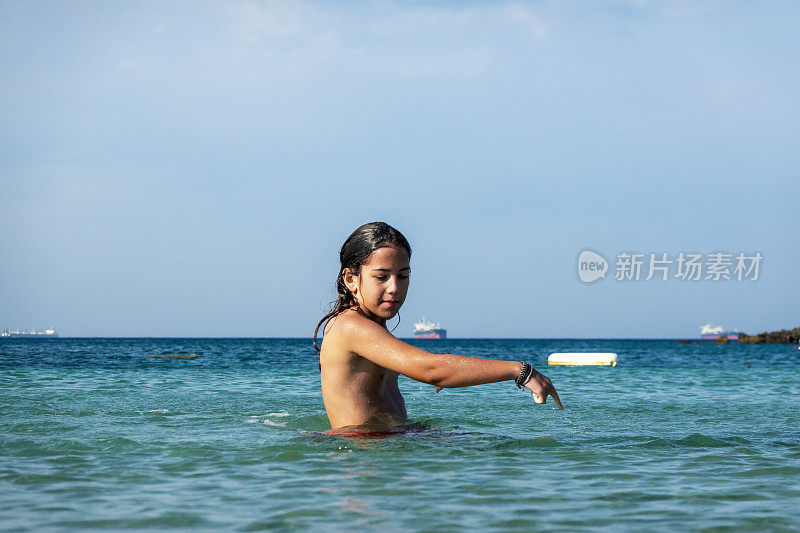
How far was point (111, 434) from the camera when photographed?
6.27 m

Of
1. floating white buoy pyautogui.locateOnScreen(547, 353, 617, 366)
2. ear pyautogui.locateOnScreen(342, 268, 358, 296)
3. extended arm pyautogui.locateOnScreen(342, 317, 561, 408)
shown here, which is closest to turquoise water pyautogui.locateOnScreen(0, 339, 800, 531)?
extended arm pyautogui.locateOnScreen(342, 317, 561, 408)

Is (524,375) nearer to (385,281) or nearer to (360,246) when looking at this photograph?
(385,281)

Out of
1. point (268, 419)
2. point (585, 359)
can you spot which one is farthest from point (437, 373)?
point (585, 359)

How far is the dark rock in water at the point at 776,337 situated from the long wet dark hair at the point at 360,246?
339 feet

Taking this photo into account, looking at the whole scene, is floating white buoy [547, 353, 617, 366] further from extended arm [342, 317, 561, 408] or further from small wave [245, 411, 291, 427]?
extended arm [342, 317, 561, 408]

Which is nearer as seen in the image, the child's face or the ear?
the child's face

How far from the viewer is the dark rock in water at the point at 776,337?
97.6m

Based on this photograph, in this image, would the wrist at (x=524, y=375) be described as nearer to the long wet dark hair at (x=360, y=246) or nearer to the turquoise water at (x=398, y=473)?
the turquoise water at (x=398, y=473)

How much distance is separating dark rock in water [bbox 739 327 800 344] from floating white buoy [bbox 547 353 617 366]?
73.8 metres

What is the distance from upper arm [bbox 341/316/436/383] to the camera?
4.32 meters

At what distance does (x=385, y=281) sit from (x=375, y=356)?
1.65 feet

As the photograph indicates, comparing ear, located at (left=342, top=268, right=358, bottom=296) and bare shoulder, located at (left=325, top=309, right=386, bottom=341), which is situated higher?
ear, located at (left=342, top=268, right=358, bottom=296)

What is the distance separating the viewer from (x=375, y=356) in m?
4.68

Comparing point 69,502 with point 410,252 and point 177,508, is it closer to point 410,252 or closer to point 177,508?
point 177,508
